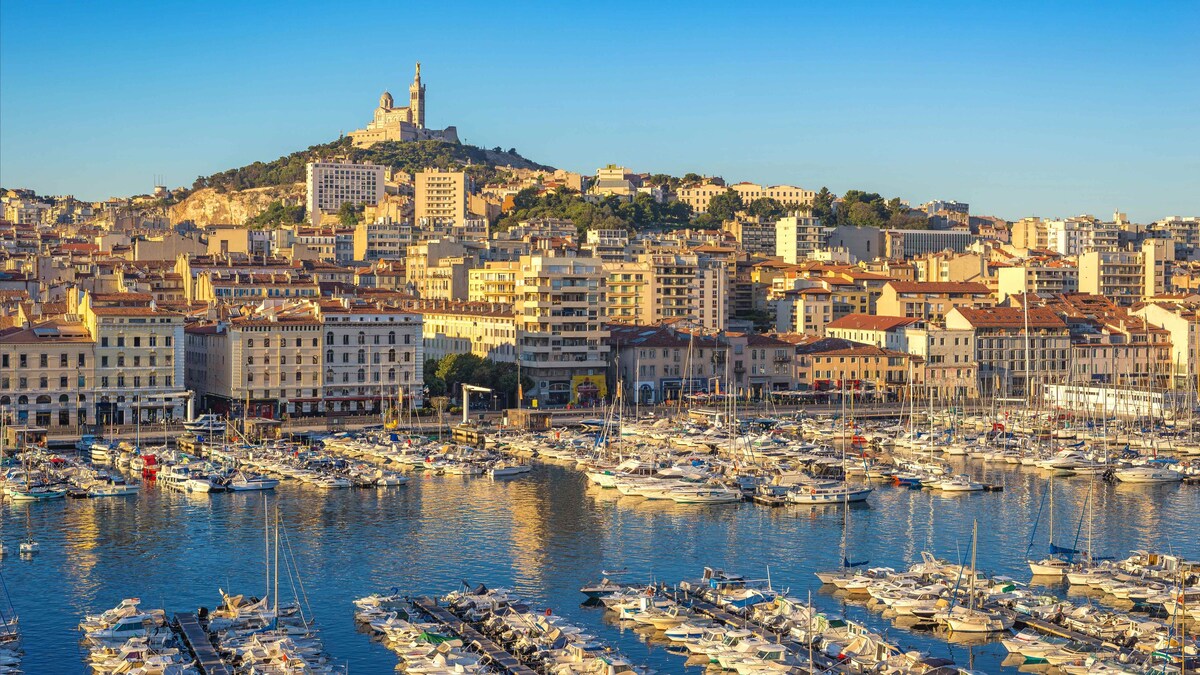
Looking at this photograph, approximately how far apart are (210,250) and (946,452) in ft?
190

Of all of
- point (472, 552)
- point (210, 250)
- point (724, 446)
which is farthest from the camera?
point (210, 250)

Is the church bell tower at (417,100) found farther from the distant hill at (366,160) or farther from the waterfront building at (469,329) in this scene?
the waterfront building at (469,329)

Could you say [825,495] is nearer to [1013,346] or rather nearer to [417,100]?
[1013,346]

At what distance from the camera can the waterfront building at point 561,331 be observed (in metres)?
64.5

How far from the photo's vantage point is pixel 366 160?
147m

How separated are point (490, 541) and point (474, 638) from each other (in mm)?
9874

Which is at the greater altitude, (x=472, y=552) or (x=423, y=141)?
(x=423, y=141)

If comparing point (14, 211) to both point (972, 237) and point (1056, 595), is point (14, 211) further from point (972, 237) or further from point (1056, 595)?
point (1056, 595)

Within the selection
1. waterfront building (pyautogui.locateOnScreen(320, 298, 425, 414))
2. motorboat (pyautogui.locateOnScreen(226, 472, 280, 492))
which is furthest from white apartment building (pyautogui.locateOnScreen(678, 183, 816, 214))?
motorboat (pyautogui.locateOnScreen(226, 472, 280, 492))

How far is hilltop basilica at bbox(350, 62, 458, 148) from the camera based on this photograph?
15950cm

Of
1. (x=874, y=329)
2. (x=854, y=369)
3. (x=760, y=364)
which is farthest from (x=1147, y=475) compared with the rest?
(x=874, y=329)

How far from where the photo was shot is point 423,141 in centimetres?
15938

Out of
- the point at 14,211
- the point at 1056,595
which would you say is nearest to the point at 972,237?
the point at 14,211

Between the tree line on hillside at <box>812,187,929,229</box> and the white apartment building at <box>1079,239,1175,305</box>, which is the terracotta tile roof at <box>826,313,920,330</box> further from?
the tree line on hillside at <box>812,187,929,229</box>
